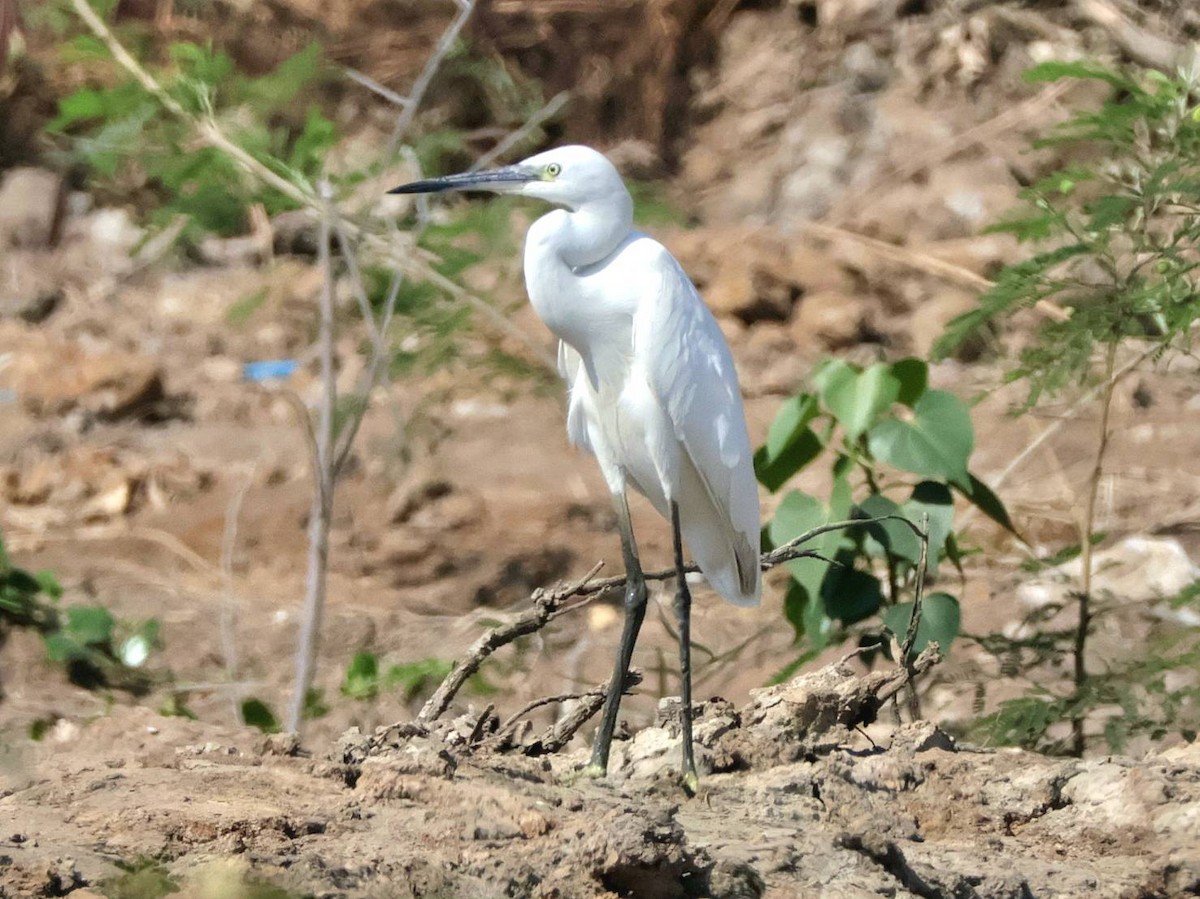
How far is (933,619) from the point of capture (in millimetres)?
3482

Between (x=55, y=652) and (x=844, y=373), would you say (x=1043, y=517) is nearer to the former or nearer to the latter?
(x=844, y=373)

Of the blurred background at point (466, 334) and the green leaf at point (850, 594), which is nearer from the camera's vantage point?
the green leaf at point (850, 594)

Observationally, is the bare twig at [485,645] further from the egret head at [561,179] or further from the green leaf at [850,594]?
the green leaf at [850,594]

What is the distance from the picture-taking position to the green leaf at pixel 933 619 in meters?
3.45

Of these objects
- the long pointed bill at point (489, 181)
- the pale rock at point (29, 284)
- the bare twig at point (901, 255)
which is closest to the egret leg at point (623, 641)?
the long pointed bill at point (489, 181)

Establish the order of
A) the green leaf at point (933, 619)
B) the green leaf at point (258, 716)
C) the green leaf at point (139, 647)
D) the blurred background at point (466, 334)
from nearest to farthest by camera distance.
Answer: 1. the green leaf at point (933, 619)
2. the green leaf at point (258, 716)
3. the blurred background at point (466, 334)
4. the green leaf at point (139, 647)

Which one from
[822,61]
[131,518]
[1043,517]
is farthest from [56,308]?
[1043,517]

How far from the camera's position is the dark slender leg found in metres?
2.65

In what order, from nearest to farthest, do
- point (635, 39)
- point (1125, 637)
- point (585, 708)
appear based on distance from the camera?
1. point (585, 708)
2. point (1125, 637)
3. point (635, 39)

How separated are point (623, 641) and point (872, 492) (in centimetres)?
102

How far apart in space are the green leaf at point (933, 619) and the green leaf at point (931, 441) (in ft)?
0.92

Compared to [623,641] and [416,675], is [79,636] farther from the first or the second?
[623,641]

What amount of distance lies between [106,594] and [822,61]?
5.22 metres

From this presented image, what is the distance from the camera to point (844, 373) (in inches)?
147
